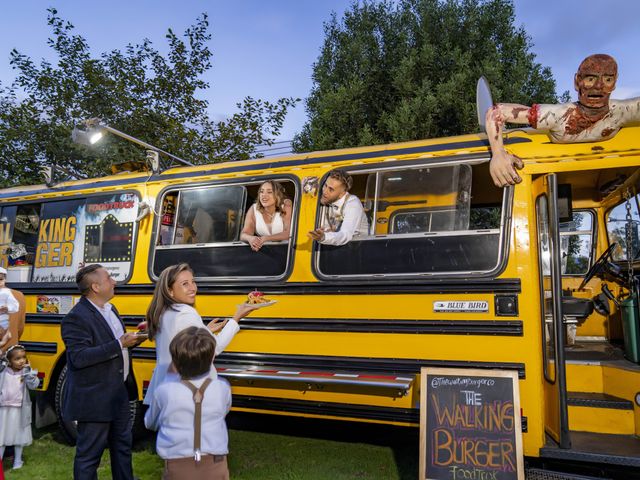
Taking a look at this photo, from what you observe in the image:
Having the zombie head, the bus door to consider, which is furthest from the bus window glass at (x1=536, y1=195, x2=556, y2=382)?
the zombie head

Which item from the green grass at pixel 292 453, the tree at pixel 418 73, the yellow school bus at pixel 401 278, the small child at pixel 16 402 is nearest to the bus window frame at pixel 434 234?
the yellow school bus at pixel 401 278

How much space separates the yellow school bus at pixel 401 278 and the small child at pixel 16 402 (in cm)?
59

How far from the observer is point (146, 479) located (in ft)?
14.8

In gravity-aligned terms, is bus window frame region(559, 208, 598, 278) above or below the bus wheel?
above

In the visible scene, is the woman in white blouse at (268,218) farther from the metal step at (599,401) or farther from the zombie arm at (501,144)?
the metal step at (599,401)

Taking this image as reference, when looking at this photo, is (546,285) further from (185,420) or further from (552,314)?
(185,420)

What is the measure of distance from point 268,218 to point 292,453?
2.32m

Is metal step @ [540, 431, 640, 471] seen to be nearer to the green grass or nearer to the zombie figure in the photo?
the green grass

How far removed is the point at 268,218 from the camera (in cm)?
494

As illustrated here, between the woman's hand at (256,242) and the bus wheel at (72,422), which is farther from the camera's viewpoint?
the bus wheel at (72,422)

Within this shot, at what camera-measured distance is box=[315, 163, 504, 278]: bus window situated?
13.3 feet

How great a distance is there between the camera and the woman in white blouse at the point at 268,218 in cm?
480

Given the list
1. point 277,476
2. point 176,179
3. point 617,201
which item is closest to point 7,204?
point 176,179

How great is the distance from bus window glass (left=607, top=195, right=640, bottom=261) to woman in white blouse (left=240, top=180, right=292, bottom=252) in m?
3.34
